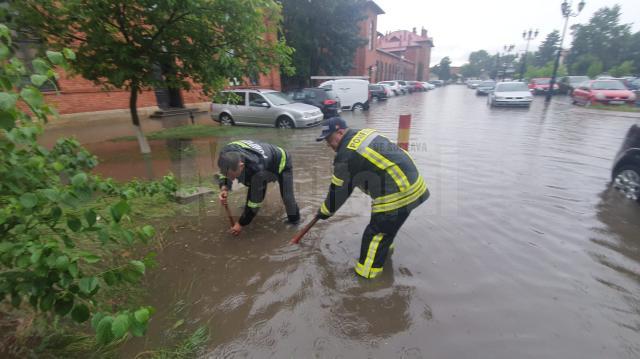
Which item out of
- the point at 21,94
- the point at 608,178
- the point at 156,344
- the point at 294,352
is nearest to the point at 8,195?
the point at 21,94

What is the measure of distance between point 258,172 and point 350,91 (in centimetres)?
1516

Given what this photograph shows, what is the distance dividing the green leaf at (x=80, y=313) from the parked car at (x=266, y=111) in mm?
10128

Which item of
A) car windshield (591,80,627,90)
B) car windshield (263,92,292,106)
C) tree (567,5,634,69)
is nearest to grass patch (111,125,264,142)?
car windshield (263,92,292,106)

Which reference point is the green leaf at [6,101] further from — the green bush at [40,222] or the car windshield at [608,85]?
the car windshield at [608,85]

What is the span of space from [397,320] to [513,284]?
50.5 inches

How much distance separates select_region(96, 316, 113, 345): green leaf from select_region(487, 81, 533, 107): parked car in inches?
778

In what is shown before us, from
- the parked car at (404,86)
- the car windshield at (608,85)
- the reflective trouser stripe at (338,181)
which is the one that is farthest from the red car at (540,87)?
the reflective trouser stripe at (338,181)

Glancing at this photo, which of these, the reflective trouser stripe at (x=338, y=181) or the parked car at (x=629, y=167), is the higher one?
the reflective trouser stripe at (x=338, y=181)

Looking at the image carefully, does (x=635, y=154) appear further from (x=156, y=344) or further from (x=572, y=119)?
(x=572, y=119)

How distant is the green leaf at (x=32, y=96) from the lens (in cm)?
107

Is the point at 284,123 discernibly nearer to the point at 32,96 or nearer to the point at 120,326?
the point at 32,96

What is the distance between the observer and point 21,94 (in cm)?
108

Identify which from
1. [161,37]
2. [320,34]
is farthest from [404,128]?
[320,34]

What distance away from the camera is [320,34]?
875 inches
